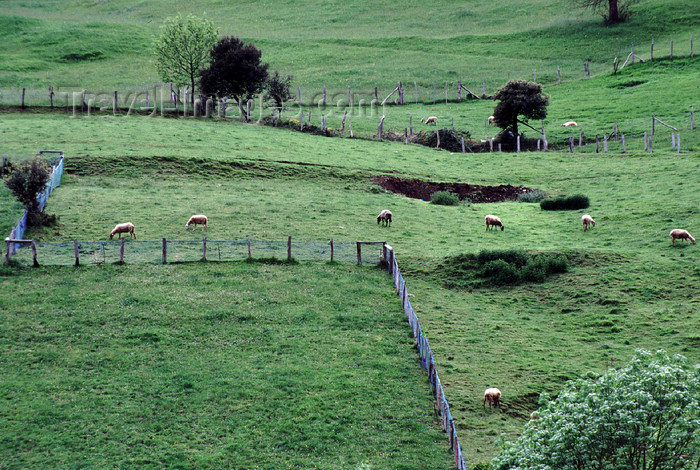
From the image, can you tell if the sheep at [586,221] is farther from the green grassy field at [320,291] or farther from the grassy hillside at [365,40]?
the grassy hillside at [365,40]

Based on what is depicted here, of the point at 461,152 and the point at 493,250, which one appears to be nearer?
the point at 493,250

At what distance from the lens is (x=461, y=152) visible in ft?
223

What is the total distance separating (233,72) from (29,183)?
112ft

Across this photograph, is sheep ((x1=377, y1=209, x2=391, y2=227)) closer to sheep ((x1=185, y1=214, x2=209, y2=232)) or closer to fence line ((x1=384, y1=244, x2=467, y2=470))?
fence line ((x1=384, y1=244, x2=467, y2=470))

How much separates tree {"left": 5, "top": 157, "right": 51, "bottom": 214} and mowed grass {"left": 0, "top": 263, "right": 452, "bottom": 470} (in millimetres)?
6745

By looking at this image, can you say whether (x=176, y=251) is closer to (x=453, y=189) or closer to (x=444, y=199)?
(x=444, y=199)

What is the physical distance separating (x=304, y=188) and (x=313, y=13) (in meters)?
69.4

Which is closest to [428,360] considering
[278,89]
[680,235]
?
[680,235]

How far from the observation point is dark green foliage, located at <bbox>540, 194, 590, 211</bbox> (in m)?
50.7

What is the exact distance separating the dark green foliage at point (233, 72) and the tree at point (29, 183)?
32529mm

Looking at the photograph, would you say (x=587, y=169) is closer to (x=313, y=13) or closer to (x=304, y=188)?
(x=304, y=188)

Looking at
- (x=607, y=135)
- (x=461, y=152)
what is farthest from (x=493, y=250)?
(x=607, y=135)

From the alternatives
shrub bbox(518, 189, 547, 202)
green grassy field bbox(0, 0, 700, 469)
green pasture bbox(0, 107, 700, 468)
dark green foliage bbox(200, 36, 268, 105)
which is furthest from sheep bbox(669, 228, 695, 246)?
dark green foliage bbox(200, 36, 268, 105)

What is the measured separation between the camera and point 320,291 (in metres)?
36.8
